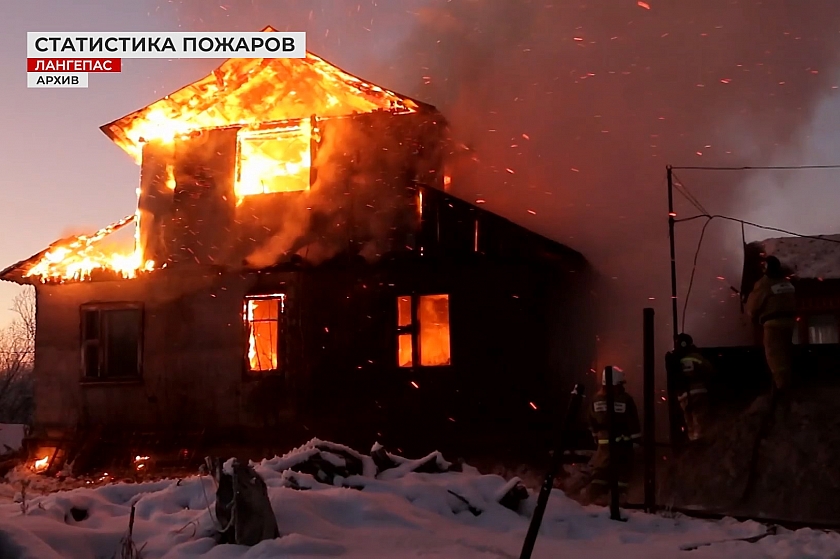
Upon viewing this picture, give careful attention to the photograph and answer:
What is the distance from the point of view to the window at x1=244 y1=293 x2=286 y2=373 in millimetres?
14555

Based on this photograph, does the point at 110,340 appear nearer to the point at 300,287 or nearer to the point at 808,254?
the point at 300,287

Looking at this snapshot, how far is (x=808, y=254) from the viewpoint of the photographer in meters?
21.1

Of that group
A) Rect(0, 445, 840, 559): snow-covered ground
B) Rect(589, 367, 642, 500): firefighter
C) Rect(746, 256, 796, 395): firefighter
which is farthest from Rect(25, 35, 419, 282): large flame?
Rect(0, 445, 840, 559): snow-covered ground

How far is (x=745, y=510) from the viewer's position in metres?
9.46

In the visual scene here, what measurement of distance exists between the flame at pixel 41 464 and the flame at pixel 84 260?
3227mm

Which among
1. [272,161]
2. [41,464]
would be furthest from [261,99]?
[41,464]

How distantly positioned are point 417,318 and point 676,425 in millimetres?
4675

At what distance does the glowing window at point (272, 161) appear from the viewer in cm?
1543

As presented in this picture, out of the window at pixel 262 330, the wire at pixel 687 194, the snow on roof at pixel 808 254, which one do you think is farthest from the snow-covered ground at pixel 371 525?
the snow on roof at pixel 808 254

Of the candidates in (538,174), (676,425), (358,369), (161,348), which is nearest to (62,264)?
(161,348)

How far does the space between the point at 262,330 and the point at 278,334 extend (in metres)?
0.45

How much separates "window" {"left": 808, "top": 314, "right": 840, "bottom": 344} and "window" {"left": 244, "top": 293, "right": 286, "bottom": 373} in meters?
13.4

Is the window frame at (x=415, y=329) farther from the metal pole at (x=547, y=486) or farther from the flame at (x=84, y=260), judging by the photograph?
the metal pole at (x=547, y=486)

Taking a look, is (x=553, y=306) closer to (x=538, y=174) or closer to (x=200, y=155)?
(x=538, y=174)
